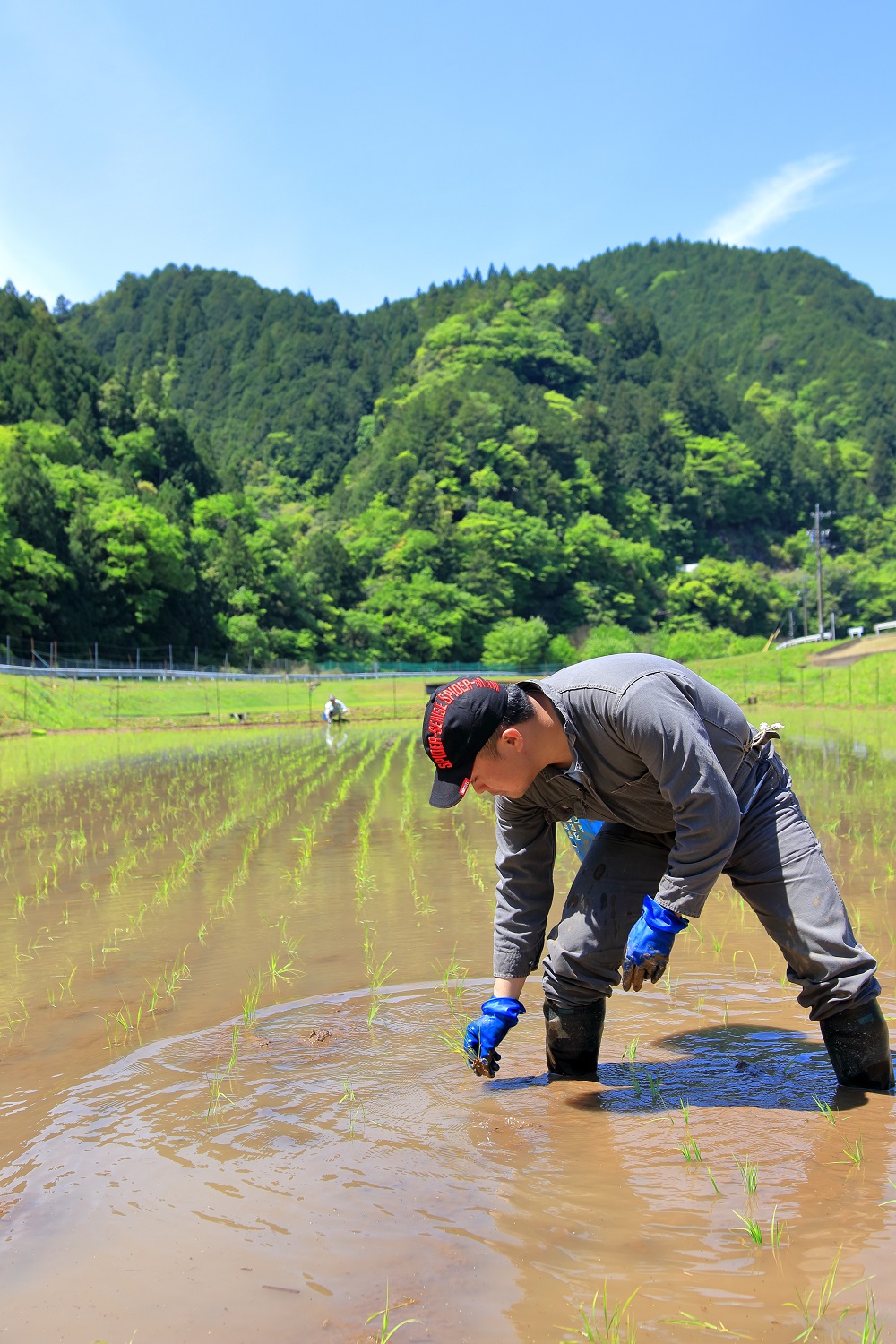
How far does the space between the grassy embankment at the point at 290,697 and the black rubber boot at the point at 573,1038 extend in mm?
18835

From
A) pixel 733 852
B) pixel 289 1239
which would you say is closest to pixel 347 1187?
pixel 289 1239

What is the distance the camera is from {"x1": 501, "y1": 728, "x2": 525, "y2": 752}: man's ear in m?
2.42

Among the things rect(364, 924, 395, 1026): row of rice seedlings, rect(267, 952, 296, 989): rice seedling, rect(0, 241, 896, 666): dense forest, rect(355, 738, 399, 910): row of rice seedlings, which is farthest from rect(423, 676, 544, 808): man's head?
rect(0, 241, 896, 666): dense forest

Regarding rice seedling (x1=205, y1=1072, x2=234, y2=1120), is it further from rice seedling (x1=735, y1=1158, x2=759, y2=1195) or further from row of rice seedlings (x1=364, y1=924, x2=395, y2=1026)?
rice seedling (x1=735, y1=1158, x2=759, y2=1195)

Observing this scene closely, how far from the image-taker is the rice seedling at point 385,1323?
169 centimetres

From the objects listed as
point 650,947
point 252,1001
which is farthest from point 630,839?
point 252,1001

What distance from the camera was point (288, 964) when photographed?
14.0ft

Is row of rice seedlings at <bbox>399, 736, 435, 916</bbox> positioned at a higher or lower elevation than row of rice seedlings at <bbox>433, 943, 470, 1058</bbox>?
lower

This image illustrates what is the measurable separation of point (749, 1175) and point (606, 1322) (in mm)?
646

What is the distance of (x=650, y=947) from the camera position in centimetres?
240

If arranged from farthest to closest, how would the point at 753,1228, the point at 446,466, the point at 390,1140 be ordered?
the point at 446,466 → the point at 390,1140 → the point at 753,1228

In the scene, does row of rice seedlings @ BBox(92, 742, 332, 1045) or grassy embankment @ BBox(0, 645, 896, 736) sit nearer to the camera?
row of rice seedlings @ BBox(92, 742, 332, 1045)

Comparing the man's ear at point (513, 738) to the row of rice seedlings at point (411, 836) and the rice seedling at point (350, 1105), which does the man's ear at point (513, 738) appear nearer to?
the rice seedling at point (350, 1105)

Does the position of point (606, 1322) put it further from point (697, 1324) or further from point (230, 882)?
point (230, 882)
